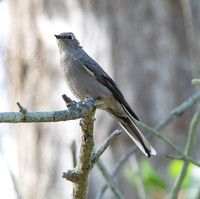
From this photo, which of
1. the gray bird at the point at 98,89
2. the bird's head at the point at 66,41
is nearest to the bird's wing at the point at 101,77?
the gray bird at the point at 98,89

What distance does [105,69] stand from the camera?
21.3 ft

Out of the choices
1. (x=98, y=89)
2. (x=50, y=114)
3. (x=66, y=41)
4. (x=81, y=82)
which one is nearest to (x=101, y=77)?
(x=98, y=89)

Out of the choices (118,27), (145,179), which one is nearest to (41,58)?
(118,27)

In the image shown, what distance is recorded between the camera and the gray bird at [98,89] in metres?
4.78

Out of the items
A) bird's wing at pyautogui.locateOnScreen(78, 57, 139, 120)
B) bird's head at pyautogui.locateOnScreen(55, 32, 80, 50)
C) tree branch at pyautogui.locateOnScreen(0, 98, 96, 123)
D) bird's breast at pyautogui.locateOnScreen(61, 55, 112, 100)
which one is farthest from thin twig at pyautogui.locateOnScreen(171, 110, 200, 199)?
bird's head at pyautogui.locateOnScreen(55, 32, 80, 50)

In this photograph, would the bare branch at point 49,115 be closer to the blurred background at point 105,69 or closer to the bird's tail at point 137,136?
the bird's tail at point 137,136

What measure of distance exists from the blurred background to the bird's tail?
4.35ft

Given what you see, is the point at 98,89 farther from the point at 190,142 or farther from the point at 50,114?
the point at 50,114

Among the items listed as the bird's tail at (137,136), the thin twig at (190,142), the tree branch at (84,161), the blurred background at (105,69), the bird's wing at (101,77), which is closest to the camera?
the tree branch at (84,161)

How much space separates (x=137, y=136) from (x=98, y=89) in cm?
60

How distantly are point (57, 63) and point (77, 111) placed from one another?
12.1ft

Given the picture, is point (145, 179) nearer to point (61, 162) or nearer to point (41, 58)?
point (61, 162)

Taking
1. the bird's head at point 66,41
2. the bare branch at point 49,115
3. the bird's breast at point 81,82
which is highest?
the bird's head at point 66,41

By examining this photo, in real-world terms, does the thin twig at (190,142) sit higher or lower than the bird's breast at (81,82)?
lower
